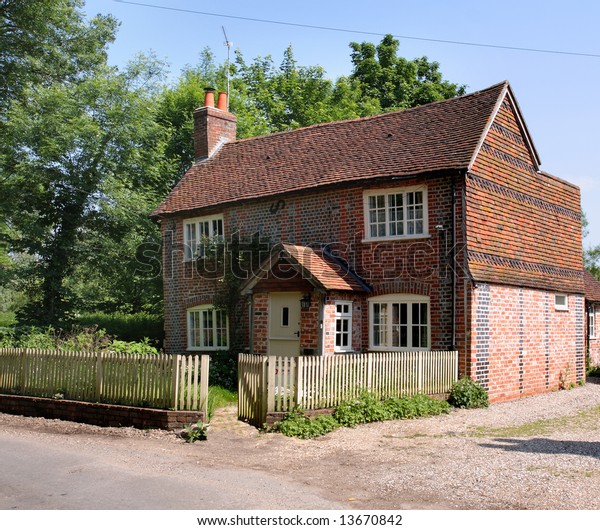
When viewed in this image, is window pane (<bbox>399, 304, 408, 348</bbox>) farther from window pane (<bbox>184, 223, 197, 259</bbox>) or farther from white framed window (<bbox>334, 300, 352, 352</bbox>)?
window pane (<bbox>184, 223, 197, 259</bbox>)

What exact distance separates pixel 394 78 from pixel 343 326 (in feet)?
98.3

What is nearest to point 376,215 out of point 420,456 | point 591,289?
point 420,456

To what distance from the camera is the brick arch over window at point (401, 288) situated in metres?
17.1

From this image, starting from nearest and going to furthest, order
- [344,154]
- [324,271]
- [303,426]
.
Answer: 1. [303,426]
2. [324,271]
3. [344,154]

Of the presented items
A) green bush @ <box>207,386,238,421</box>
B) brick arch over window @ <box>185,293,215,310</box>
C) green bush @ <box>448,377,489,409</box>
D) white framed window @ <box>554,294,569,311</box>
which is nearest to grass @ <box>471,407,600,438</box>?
green bush @ <box>448,377,489,409</box>

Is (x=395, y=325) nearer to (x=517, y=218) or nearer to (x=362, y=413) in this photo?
(x=362, y=413)

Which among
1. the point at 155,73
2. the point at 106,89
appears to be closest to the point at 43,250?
the point at 106,89

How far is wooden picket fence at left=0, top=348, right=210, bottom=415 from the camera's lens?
39.2 feet

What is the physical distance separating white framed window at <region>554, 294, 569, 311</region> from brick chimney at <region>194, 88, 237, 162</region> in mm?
13255

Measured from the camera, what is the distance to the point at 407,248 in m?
17.5

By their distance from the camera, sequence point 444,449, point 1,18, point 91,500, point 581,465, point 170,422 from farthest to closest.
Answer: point 1,18 < point 170,422 < point 444,449 < point 581,465 < point 91,500

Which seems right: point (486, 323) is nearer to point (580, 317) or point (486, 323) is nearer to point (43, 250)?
point (580, 317)

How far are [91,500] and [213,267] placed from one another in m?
14.8

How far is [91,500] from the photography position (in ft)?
23.9
